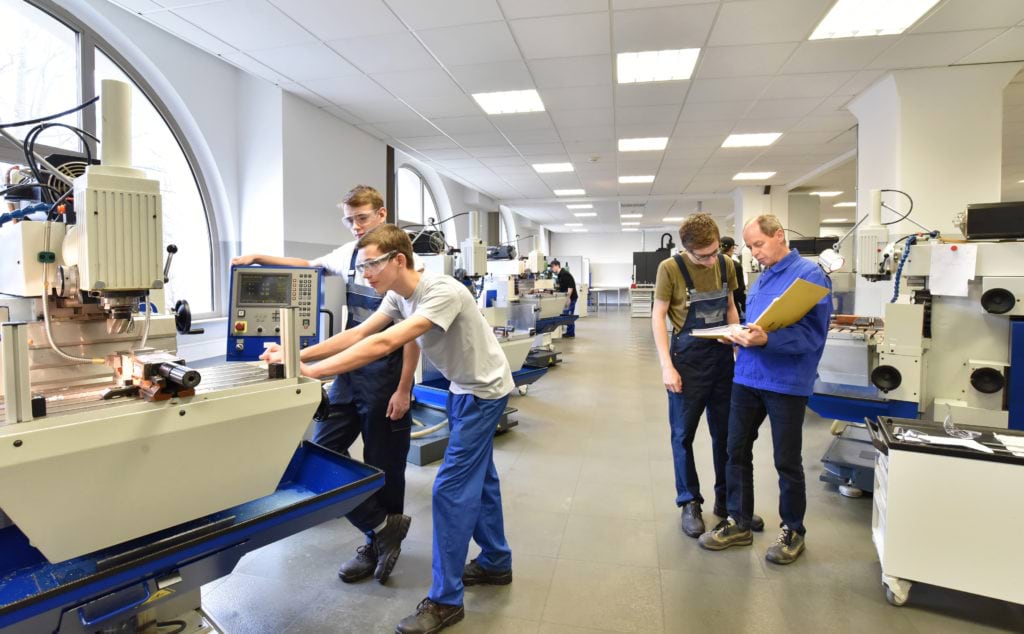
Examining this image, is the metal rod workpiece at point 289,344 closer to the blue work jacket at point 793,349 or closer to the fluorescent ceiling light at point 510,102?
the blue work jacket at point 793,349

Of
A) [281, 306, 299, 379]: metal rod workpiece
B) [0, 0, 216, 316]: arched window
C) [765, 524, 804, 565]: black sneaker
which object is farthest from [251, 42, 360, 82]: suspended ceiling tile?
[765, 524, 804, 565]: black sneaker

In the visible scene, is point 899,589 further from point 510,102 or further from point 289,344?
point 510,102

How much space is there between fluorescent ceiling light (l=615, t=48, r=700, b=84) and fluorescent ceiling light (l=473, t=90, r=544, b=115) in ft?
2.81

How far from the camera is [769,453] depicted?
3.36 meters

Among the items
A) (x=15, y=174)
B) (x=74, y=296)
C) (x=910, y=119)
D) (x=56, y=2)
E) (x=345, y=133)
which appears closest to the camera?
(x=74, y=296)

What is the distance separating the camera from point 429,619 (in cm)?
166

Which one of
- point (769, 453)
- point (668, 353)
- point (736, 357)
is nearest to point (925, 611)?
point (736, 357)

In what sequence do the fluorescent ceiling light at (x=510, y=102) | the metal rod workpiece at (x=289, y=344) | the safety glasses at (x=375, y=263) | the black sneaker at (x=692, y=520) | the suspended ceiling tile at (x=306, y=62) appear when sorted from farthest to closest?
1. the fluorescent ceiling light at (x=510, y=102)
2. the suspended ceiling tile at (x=306, y=62)
3. the black sneaker at (x=692, y=520)
4. the safety glasses at (x=375, y=263)
5. the metal rod workpiece at (x=289, y=344)

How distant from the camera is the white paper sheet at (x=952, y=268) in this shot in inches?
90.9

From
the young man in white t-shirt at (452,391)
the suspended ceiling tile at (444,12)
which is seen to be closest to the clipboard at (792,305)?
the young man in white t-shirt at (452,391)

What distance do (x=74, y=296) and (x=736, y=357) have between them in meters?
2.23

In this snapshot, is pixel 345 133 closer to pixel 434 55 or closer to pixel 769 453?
pixel 434 55

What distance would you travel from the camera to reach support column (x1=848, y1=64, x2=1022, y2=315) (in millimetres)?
4059

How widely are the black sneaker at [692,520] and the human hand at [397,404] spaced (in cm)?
139
